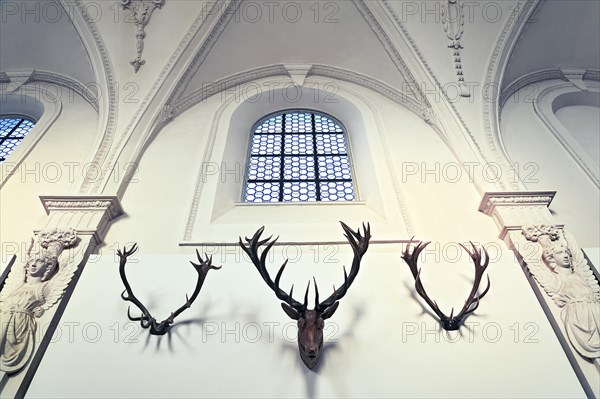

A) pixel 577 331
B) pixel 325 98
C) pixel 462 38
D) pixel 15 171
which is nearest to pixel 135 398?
pixel 577 331

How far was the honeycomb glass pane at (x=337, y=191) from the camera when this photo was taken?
627cm

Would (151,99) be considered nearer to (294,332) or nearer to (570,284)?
(294,332)

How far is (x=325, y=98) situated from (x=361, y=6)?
1.66 meters

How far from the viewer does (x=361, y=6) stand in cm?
778

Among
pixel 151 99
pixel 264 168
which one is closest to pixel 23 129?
pixel 151 99

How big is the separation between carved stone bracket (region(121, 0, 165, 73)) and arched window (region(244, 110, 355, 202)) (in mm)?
2370

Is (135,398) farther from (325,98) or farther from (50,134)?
(325,98)

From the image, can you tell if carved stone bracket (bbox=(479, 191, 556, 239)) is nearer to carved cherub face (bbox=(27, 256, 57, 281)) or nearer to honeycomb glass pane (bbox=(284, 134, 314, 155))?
honeycomb glass pane (bbox=(284, 134, 314, 155))

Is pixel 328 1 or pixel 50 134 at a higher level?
pixel 328 1

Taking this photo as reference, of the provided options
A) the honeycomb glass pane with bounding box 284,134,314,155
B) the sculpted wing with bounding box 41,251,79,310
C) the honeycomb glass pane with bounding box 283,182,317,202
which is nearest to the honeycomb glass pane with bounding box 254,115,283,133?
the honeycomb glass pane with bounding box 284,134,314,155

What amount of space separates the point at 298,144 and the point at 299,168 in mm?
686

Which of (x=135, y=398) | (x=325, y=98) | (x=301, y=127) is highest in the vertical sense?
(x=325, y=98)

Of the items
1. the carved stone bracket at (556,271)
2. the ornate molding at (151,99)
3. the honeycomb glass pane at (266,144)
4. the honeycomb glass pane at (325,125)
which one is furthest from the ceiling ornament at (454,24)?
the ornate molding at (151,99)

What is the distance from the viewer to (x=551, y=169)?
627 cm
